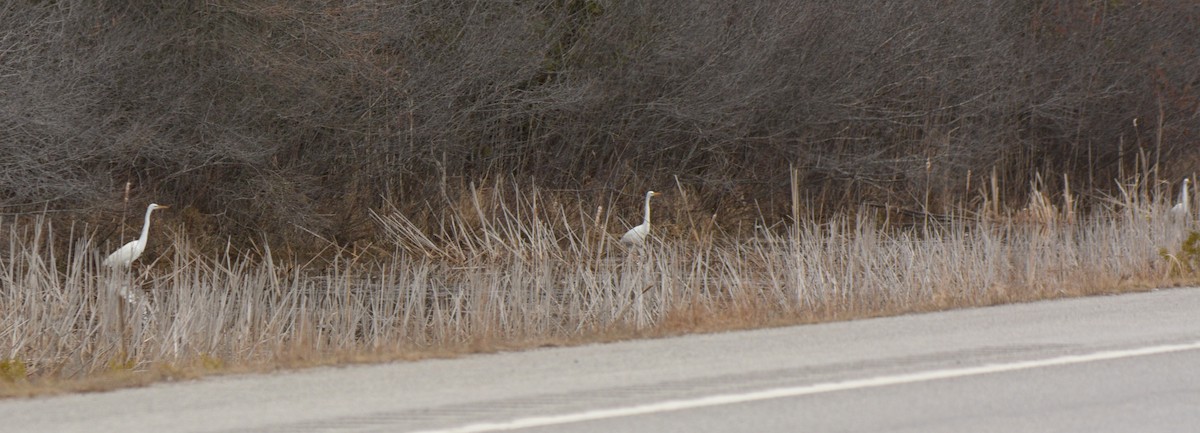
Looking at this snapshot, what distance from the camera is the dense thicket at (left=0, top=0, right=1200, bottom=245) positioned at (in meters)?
15.1

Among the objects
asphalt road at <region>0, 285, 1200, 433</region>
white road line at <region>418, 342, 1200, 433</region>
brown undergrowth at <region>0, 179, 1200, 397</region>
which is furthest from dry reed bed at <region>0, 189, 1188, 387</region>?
white road line at <region>418, 342, 1200, 433</region>

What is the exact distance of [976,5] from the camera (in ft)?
70.7

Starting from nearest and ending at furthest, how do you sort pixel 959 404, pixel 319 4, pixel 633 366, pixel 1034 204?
pixel 959 404
pixel 633 366
pixel 1034 204
pixel 319 4

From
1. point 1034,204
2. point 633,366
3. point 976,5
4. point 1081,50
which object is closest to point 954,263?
point 1034,204

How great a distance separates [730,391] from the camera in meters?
6.03

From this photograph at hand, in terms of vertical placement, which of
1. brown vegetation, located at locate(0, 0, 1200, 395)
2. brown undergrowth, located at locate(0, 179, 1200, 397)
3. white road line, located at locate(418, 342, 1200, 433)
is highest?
brown vegetation, located at locate(0, 0, 1200, 395)

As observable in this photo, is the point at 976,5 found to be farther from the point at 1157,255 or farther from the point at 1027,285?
the point at 1027,285

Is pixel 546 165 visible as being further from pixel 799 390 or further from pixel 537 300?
pixel 799 390

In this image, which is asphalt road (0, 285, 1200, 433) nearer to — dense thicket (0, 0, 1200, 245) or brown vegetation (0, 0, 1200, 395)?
brown vegetation (0, 0, 1200, 395)

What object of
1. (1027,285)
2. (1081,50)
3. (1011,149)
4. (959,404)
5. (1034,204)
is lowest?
(959,404)

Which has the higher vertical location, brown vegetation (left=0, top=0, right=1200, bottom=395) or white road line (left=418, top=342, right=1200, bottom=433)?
brown vegetation (left=0, top=0, right=1200, bottom=395)

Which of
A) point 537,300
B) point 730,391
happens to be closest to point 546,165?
point 537,300

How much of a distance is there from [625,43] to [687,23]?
88 cm

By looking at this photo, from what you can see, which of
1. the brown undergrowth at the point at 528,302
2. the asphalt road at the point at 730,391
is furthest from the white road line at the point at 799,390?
the brown undergrowth at the point at 528,302
